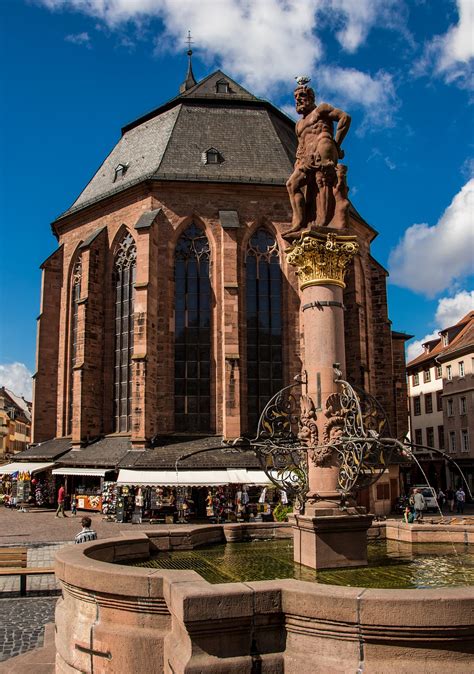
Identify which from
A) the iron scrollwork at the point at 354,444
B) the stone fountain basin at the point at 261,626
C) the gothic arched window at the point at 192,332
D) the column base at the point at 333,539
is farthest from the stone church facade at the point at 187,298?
the stone fountain basin at the point at 261,626

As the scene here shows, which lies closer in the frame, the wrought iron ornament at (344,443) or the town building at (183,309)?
the wrought iron ornament at (344,443)

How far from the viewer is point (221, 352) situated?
30.2m

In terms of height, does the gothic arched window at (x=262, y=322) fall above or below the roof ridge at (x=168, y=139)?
below

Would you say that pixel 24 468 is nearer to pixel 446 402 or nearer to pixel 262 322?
pixel 262 322

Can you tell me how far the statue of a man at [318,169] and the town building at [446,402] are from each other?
1389 inches

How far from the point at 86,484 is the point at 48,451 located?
3.03m

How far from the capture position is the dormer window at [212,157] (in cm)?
3284

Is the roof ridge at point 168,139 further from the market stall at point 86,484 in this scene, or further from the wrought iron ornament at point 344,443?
the wrought iron ornament at point 344,443

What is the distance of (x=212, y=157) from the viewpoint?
108 ft

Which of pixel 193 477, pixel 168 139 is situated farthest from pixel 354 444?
pixel 168 139

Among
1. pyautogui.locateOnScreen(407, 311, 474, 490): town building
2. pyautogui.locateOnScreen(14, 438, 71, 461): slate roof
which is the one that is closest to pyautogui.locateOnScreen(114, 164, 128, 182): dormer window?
pyautogui.locateOnScreen(14, 438, 71, 461): slate roof

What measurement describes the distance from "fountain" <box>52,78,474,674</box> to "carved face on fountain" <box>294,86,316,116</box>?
2 centimetres

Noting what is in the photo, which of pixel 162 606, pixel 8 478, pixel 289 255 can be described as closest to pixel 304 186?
pixel 289 255

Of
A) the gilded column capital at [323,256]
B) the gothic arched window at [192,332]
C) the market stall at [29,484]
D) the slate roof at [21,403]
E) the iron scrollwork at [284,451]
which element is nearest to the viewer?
the iron scrollwork at [284,451]
